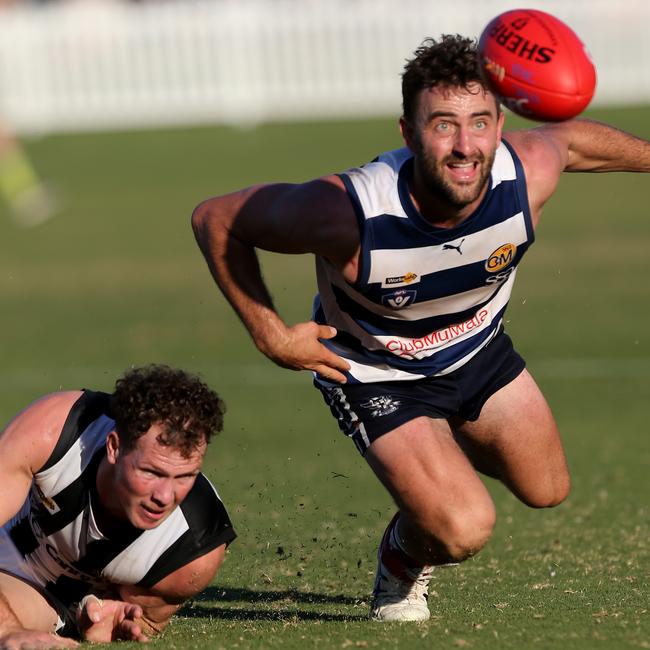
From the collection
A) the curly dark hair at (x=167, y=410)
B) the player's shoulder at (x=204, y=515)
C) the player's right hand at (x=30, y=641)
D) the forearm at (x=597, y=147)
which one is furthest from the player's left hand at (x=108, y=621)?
the forearm at (x=597, y=147)

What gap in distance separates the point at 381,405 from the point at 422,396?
9.5 inches

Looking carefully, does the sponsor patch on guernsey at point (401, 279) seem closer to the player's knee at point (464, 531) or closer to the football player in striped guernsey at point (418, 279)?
the football player in striped guernsey at point (418, 279)

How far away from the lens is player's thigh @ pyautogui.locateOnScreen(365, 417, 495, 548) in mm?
6172

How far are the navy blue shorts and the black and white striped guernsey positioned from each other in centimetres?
76

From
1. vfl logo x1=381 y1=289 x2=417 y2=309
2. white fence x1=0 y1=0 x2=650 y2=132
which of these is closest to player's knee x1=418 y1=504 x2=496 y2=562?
vfl logo x1=381 y1=289 x2=417 y2=309

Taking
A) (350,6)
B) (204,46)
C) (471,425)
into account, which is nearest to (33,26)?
(204,46)

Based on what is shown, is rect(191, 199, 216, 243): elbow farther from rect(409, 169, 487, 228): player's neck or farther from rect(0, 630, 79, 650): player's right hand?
rect(0, 630, 79, 650): player's right hand

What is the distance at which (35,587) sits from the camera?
248 inches

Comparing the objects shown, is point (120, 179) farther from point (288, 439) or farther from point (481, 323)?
point (481, 323)

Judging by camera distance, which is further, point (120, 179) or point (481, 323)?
point (120, 179)

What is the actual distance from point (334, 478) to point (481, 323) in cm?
365

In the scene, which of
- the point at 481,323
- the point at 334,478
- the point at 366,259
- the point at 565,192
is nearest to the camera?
the point at 366,259

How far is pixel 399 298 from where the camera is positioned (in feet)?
21.1

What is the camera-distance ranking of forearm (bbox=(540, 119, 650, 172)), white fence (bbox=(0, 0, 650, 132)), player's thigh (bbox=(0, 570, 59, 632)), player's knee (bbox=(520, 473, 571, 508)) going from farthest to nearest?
white fence (bbox=(0, 0, 650, 132))
player's knee (bbox=(520, 473, 571, 508))
forearm (bbox=(540, 119, 650, 172))
player's thigh (bbox=(0, 570, 59, 632))
